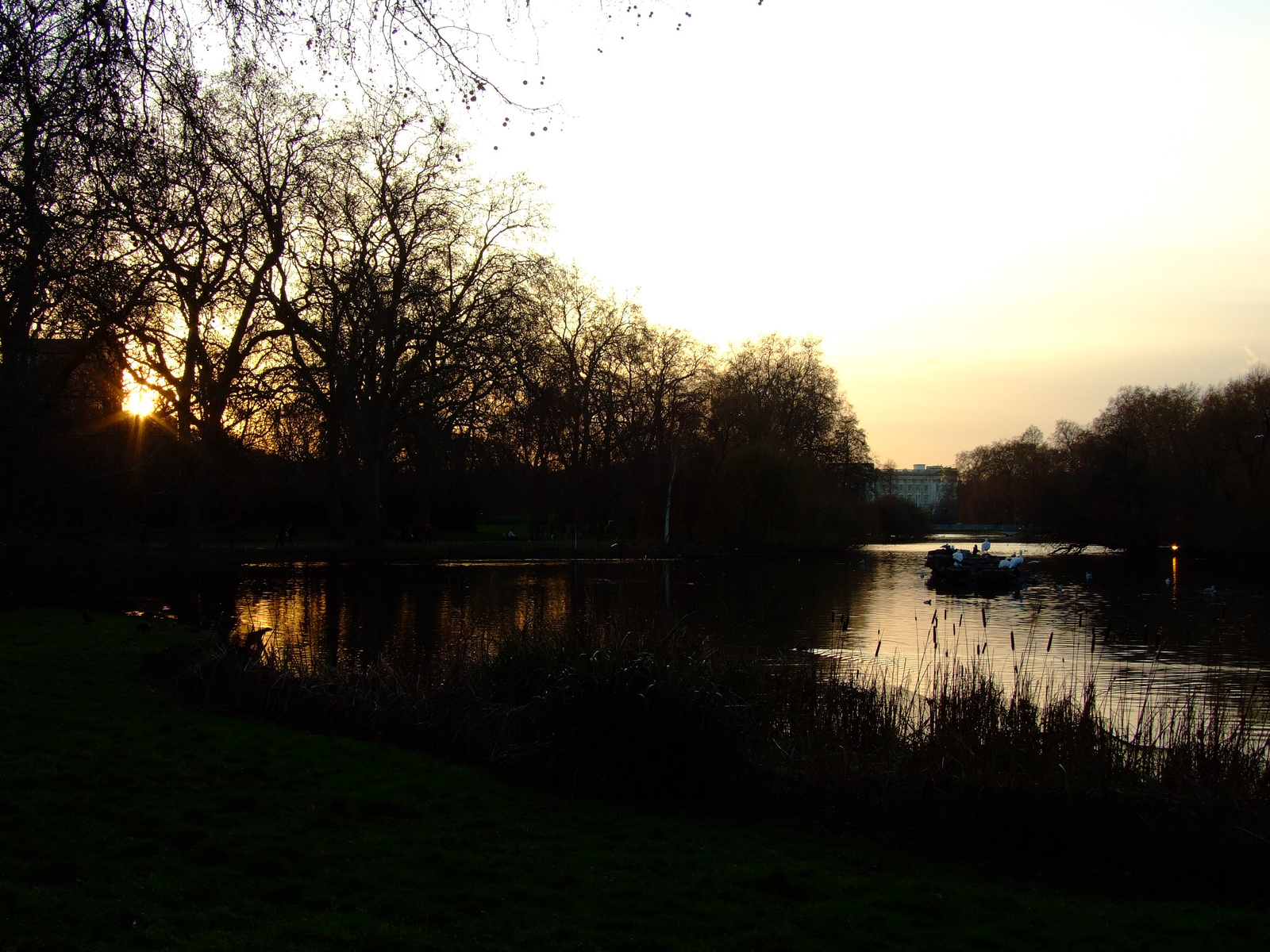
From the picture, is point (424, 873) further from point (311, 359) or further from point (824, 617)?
point (311, 359)

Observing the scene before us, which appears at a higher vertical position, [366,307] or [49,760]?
[366,307]

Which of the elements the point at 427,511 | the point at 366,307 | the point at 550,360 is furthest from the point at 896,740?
A: the point at 427,511

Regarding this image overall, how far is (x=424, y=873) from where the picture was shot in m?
5.27

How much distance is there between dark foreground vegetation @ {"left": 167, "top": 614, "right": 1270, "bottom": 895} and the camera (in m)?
6.61

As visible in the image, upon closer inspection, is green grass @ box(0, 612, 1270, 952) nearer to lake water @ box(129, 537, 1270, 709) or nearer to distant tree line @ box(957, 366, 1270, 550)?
lake water @ box(129, 537, 1270, 709)

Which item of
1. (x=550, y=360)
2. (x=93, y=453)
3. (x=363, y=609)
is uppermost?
(x=550, y=360)

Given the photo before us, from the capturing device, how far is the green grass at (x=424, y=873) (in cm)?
445

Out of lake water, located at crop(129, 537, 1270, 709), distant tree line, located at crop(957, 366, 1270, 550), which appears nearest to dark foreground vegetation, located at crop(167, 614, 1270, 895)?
lake water, located at crop(129, 537, 1270, 709)

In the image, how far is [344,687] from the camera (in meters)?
9.60

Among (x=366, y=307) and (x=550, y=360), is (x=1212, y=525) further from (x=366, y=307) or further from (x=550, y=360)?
(x=366, y=307)

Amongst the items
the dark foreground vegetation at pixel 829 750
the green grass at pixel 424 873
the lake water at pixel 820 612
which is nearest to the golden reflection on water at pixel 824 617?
the lake water at pixel 820 612

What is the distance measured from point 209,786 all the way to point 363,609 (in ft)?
55.3

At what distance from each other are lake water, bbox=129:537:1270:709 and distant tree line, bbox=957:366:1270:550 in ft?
13.6

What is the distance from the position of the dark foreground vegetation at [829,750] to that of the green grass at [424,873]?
0.46 metres
